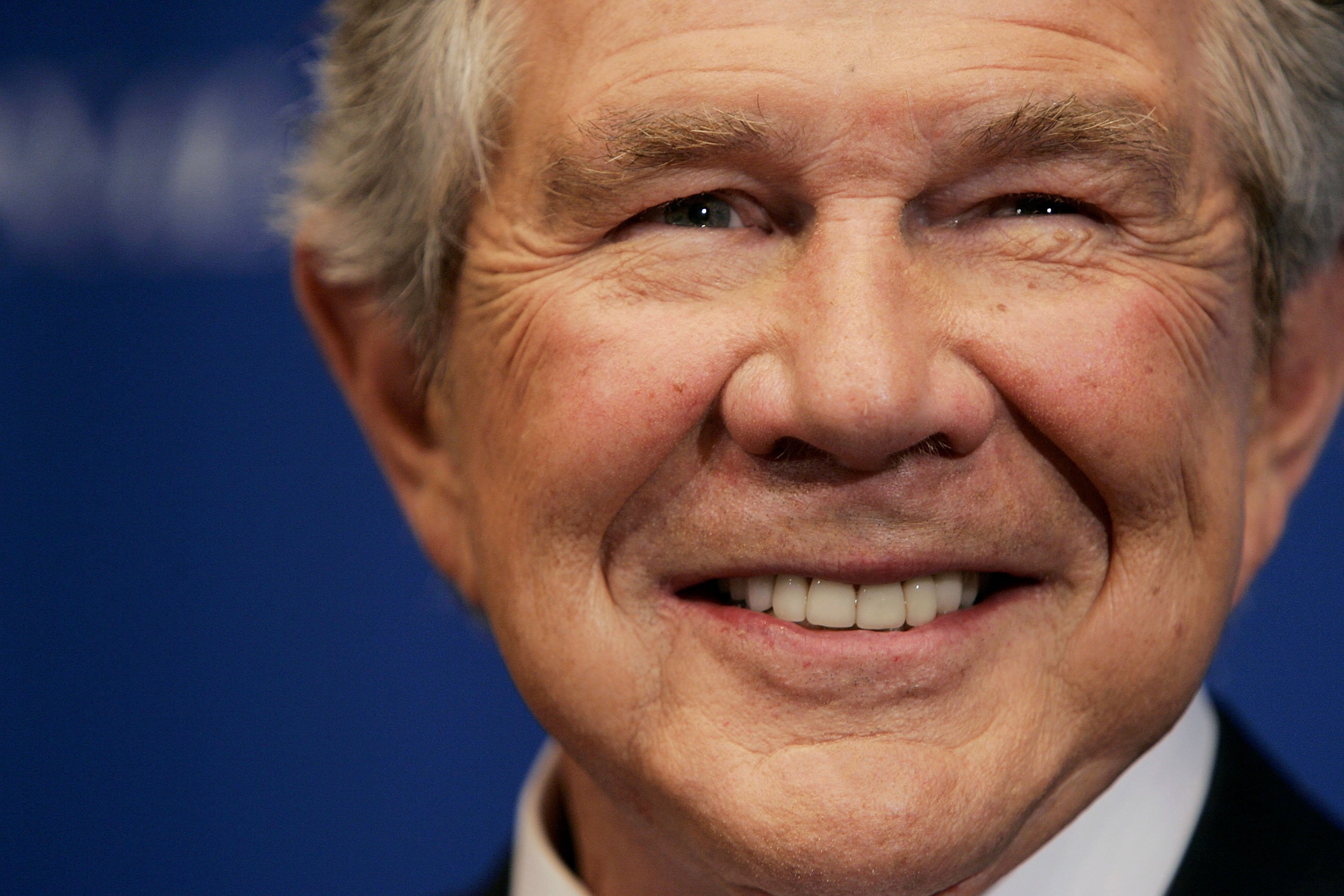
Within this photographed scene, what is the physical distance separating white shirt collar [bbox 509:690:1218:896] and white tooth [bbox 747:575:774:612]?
36 cm

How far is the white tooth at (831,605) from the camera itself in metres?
1.24

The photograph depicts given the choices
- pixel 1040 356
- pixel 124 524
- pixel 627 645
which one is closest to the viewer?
pixel 1040 356

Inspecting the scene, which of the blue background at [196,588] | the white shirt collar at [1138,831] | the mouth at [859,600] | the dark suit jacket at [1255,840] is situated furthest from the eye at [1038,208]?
the blue background at [196,588]

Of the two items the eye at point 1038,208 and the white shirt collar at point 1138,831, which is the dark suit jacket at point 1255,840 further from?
the eye at point 1038,208

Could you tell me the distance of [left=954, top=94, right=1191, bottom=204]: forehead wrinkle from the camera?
120 cm

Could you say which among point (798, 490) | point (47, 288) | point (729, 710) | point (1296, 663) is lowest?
point (1296, 663)

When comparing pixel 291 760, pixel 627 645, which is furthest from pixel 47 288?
pixel 627 645

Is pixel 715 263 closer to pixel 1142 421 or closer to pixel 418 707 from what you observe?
pixel 1142 421

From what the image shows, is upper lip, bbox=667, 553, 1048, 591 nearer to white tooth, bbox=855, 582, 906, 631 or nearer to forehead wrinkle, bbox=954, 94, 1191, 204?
white tooth, bbox=855, 582, 906, 631

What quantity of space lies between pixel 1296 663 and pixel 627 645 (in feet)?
5.56

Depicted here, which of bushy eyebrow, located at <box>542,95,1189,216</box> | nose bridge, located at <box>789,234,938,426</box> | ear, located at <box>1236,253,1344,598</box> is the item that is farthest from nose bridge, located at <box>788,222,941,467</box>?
ear, located at <box>1236,253,1344,598</box>

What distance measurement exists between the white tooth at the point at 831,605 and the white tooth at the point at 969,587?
0.11 meters

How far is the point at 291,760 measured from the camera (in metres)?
2.71

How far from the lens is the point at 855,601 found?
49.3 inches
